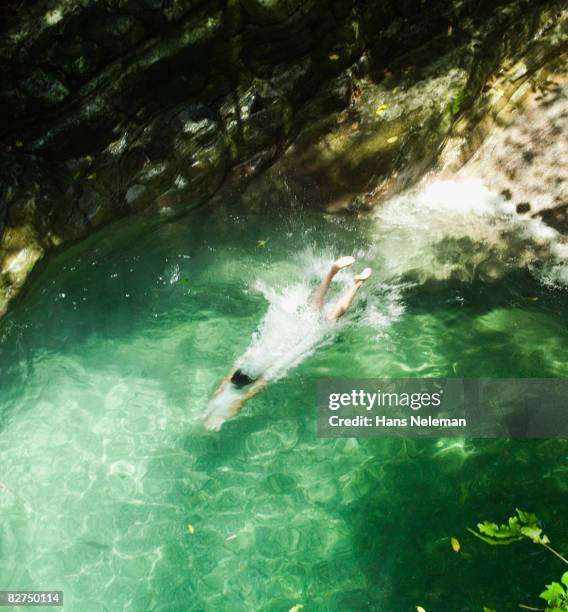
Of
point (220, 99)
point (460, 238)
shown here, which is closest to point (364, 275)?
point (460, 238)

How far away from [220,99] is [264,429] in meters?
4.83

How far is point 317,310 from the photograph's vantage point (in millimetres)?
6742

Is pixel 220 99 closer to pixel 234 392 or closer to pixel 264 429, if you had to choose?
pixel 234 392

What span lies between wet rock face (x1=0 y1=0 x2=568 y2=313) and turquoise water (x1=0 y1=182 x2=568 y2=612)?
513 millimetres

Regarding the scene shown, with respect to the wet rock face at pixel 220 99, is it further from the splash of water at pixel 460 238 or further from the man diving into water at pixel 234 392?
the man diving into water at pixel 234 392

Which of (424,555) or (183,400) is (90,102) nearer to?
(183,400)

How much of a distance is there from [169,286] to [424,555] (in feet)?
14.8

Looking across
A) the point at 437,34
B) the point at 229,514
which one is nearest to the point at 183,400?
the point at 229,514

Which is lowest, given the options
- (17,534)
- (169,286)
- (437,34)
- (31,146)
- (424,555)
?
(424,555)

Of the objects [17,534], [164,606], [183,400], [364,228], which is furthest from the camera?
[364,228]

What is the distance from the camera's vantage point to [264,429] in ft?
20.0

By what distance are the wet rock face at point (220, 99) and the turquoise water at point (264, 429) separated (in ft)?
1.68

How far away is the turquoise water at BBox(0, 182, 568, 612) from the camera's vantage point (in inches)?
204

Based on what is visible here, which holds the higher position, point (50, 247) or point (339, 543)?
point (50, 247)
